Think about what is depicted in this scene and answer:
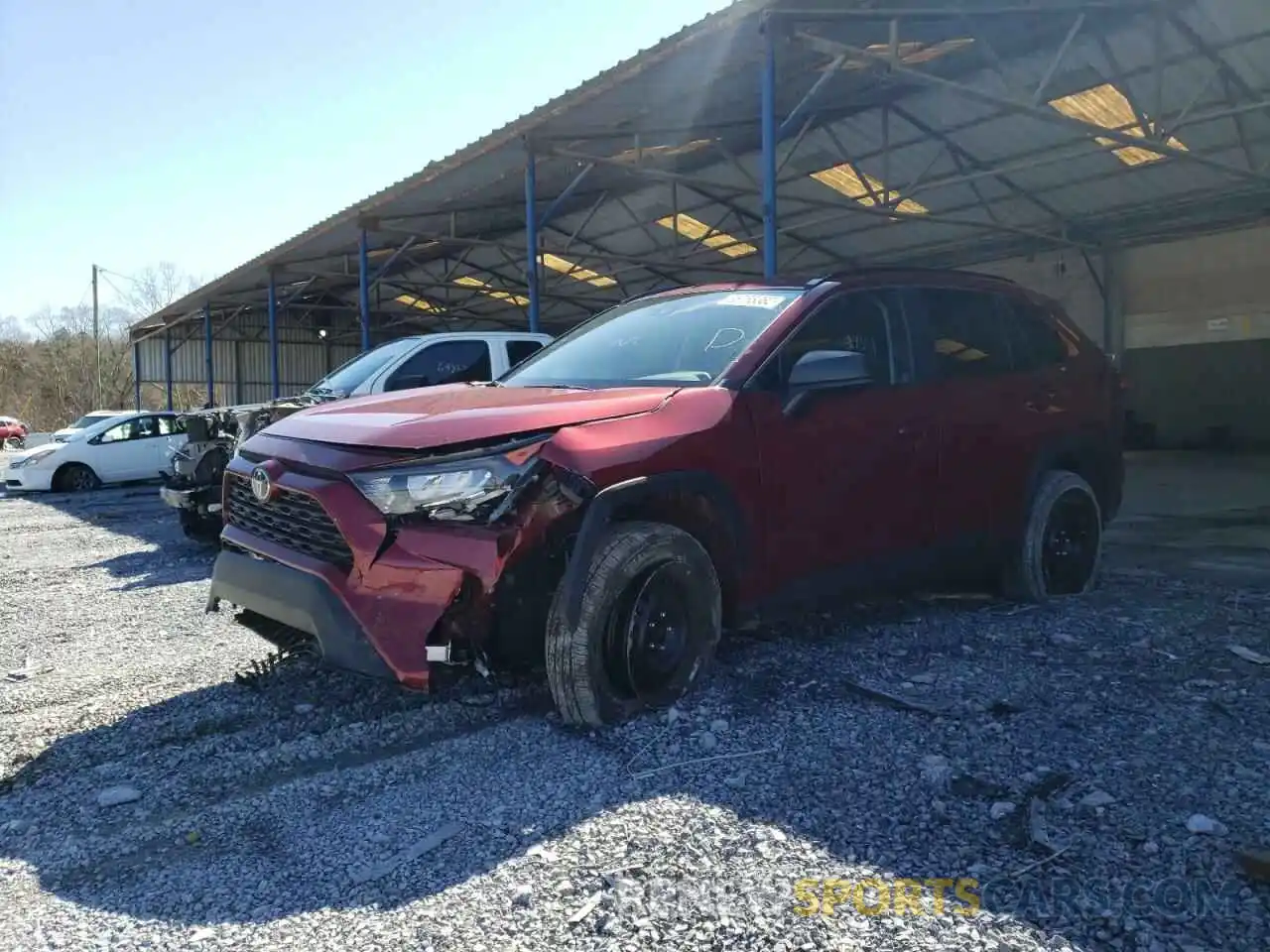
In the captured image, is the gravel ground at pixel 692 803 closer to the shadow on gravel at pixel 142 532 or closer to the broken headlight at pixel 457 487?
the broken headlight at pixel 457 487

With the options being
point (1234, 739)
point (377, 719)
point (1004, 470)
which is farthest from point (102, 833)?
point (1004, 470)

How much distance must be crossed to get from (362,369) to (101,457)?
10584 millimetres

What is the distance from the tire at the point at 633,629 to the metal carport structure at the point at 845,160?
592cm

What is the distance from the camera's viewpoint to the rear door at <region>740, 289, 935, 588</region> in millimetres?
3756

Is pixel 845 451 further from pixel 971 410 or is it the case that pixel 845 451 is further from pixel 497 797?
pixel 497 797

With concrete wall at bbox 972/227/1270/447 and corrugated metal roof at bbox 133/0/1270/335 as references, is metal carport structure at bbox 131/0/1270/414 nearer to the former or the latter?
corrugated metal roof at bbox 133/0/1270/335

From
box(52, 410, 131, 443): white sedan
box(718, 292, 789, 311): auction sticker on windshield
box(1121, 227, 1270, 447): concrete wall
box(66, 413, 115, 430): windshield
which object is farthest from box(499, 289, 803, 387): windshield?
box(1121, 227, 1270, 447): concrete wall

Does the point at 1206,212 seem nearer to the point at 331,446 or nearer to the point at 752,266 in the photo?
the point at 752,266

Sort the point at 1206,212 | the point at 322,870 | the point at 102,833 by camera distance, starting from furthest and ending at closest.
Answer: the point at 1206,212, the point at 102,833, the point at 322,870

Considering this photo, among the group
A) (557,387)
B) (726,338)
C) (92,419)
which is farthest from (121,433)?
(726,338)

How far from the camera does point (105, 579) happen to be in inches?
293

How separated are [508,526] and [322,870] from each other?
1126 millimetres

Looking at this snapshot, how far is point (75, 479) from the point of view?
1647 cm

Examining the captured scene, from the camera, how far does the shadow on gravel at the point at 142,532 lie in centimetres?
748
